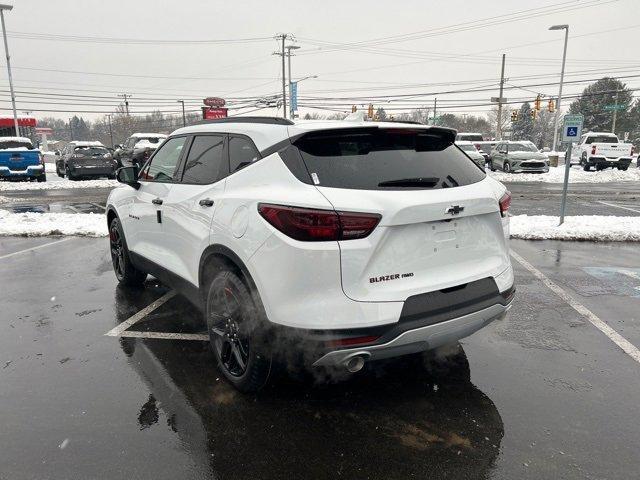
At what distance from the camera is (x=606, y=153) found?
87.3 feet

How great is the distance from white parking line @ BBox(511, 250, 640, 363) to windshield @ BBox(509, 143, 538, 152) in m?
21.4

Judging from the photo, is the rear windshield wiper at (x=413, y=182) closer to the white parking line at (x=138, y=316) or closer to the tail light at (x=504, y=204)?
the tail light at (x=504, y=204)

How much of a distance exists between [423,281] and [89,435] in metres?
2.19

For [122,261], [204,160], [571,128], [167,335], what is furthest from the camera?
[571,128]

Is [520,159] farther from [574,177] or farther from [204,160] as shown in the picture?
[204,160]

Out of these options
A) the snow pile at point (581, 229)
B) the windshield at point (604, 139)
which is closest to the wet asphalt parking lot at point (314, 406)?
the snow pile at point (581, 229)

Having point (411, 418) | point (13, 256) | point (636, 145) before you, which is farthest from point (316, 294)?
point (636, 145)

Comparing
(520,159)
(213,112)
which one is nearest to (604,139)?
(520,159)

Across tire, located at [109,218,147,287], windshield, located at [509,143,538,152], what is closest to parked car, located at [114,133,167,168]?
tire, located at [109,218,147,287]

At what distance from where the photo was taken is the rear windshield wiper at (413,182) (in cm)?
282

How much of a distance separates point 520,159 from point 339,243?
24942 millimetres

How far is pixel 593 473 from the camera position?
97.5 inches

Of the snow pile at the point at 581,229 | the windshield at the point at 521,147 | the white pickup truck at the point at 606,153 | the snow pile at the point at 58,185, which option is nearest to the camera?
the snow pile at the point at 581,229

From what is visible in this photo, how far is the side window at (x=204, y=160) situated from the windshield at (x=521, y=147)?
25209 millimetres
